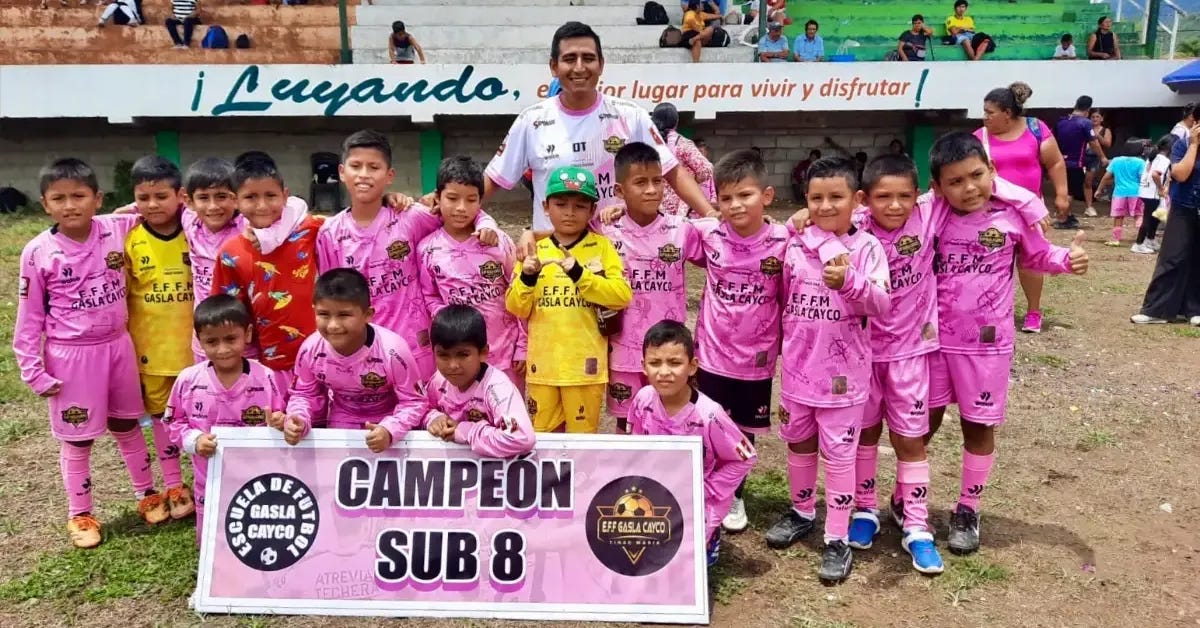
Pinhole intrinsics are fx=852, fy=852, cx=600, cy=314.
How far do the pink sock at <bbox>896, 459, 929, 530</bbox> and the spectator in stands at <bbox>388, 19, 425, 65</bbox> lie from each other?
13.1 metres

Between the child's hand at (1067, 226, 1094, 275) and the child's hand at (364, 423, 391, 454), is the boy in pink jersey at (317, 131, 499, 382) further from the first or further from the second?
the child's hand at (1067, 226, 1094, 275)

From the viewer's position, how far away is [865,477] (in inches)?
156

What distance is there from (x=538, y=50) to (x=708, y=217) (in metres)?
13.0

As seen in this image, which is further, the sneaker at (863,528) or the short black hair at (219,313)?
the sneaker at (863,528)

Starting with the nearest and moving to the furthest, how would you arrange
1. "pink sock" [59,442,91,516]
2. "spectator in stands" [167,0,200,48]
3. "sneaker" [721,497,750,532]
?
"pink sock" [59,442,91,516]
"sneaker" [721,497,750,532]
"spectator in stands" [167,0,200,48]

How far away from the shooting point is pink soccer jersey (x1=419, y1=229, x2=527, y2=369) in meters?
3.96

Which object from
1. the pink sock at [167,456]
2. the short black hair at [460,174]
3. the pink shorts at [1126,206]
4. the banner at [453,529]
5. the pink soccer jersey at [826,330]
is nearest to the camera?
the banner at [453,529]

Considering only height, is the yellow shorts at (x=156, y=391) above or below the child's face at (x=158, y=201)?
below

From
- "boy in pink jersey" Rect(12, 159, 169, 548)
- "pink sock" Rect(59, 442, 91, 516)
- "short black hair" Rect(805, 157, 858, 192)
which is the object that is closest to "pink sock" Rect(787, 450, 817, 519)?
"short black hair" Rect(805, 157, 858, 192)

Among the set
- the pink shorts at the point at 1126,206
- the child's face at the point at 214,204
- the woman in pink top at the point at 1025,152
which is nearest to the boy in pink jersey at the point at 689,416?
the child's face at the point at 214,204

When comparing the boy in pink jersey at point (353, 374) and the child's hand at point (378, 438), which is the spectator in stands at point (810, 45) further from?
the child's hand at point (378, 438)

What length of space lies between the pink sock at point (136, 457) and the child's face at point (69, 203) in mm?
1030

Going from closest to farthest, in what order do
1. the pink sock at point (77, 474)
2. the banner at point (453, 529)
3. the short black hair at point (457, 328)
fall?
1. the banner at point (453, 529)
2. the short black hair at point (457, 328)
3. the pink sock at point (77, 474)

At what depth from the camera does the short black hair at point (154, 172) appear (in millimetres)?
3938
